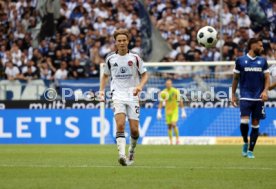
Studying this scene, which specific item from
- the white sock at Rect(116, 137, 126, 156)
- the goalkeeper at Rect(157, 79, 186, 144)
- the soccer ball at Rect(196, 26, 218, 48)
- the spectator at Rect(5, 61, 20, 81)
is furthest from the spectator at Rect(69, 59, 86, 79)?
the white sock at Rect(116, 137, 126, 156)

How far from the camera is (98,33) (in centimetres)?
2798

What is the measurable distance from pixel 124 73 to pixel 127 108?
615 millimetres

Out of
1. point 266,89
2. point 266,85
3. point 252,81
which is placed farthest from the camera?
point 252,81

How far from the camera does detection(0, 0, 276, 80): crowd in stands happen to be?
2656 cm

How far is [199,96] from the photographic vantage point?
→ 1011 inches

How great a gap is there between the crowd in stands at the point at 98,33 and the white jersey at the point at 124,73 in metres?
12.7

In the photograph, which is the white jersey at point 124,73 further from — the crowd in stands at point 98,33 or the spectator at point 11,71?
the spectator at point 11,71

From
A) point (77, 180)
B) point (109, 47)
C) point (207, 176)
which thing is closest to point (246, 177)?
point (207, 176)

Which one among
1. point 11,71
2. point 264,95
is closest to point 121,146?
point 264,95

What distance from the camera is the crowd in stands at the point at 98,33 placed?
2656 cm

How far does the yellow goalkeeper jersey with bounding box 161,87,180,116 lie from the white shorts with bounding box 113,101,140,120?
41.4 feet

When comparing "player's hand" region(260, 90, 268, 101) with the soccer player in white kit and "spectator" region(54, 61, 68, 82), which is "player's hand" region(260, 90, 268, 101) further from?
"spectator" region(54, 61, 68, 82)

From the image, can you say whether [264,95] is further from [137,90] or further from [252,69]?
[137,90]

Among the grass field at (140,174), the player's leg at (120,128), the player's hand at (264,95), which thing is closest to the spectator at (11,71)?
the grass field at (140,174)
